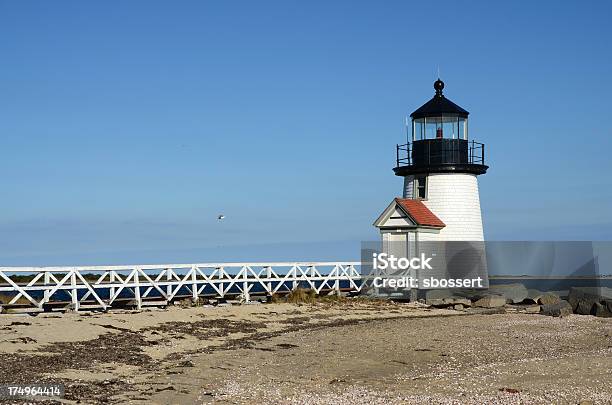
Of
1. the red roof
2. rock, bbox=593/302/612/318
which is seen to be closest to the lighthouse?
the red roof

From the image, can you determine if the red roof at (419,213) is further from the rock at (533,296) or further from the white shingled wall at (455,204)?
the rock at (533,296)

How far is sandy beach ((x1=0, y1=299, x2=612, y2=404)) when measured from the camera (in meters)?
12.6

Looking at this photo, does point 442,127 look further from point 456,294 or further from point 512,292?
point 512,292

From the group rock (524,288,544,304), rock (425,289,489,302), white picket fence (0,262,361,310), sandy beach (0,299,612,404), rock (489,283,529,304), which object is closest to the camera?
sandy beach (0,299,612,404)

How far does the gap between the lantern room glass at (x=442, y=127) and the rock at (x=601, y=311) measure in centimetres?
761

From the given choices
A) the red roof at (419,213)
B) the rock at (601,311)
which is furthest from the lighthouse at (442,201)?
the rock at (601,311)

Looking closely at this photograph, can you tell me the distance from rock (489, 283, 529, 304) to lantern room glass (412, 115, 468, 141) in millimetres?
5865

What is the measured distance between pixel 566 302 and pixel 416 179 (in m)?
6.90

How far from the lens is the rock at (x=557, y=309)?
1094 inches

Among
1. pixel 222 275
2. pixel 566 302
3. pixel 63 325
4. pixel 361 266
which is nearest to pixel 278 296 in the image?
pixel 222 275

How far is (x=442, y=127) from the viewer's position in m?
31.5

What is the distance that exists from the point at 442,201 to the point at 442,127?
2.68 meters

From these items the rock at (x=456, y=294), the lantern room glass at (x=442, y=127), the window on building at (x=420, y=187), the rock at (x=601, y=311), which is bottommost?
the rock at (x=601, y=311)

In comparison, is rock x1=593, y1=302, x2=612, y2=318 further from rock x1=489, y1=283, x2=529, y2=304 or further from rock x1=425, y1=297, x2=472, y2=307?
rock x1=425, y1=297, x2=472, y2=307
